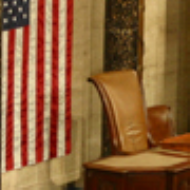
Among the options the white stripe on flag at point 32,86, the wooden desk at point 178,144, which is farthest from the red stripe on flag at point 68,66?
the wooden desk at point 178,144

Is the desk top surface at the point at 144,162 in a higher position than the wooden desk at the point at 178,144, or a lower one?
lower

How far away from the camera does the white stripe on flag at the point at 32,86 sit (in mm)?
5652

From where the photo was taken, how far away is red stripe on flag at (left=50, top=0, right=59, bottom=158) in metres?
5.94

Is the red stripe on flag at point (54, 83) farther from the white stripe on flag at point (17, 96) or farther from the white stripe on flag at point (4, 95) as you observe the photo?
the white stripe on flag at point (4, 95)

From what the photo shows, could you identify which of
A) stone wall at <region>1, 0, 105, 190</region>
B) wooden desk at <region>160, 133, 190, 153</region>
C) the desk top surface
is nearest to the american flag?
stone wall at <region>1, 0, 105, 190</region>

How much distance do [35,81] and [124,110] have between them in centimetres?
115

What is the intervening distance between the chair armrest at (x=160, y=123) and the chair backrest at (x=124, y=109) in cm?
58

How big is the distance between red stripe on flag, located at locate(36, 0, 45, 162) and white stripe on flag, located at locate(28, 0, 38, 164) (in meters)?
0.05

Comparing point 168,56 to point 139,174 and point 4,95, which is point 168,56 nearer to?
point 4,95

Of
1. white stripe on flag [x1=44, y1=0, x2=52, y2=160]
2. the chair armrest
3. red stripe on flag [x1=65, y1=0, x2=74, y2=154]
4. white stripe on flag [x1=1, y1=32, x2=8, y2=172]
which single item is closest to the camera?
white stripe on flag [x1=1, y1=32, x2=8, y2=172]

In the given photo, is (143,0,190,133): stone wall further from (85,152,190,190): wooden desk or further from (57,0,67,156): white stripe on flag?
(85,152,190,190): wooden desk

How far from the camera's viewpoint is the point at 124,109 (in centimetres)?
493

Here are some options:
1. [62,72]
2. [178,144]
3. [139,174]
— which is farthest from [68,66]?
[139,174]

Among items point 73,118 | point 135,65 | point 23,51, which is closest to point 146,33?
point 135,65
